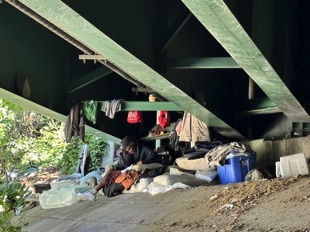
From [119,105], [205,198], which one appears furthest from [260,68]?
[119,105]

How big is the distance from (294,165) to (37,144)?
1251 centimetres

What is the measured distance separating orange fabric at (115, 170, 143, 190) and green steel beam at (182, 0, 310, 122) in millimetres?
3072

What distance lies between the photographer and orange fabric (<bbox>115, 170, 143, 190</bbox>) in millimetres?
9609

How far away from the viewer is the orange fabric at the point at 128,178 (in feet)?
31.5

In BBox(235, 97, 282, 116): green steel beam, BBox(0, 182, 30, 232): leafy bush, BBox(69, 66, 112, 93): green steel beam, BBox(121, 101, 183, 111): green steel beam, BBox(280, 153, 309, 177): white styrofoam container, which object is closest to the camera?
BBox(0, 182, 30, 232): leafy bush

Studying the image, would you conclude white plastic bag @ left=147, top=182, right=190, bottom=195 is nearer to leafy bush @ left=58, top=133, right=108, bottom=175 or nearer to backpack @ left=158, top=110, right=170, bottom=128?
backpack @ left=158, top=110, right=170, bottom=128

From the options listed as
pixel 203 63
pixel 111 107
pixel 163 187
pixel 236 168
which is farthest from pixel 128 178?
pixel 203 63

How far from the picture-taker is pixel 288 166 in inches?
329

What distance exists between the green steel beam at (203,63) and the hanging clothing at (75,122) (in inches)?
115

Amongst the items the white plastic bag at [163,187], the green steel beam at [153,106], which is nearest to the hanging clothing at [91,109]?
the green steel beam at [153,106]

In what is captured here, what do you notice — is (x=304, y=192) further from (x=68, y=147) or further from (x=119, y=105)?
(x=68, y=147)

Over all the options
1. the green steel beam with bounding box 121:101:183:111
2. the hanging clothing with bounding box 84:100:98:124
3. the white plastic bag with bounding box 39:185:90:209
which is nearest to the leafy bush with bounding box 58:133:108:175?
the white plastic bag with bounding box 39:185:90:209

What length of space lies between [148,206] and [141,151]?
2899 millimetres

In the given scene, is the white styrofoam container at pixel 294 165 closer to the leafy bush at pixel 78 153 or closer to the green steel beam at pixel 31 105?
the green steel beam at pixel 31 105
